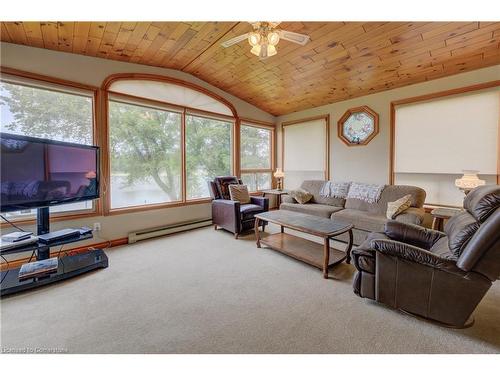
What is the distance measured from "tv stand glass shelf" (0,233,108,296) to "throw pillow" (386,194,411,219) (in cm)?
372

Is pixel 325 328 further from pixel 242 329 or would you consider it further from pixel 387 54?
pixel 387 54

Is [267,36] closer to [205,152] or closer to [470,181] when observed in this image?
[205,152]

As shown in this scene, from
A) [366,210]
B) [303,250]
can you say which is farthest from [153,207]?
[366,210]

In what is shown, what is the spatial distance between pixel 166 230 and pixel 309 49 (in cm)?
354

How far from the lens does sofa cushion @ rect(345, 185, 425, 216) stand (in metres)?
3.26

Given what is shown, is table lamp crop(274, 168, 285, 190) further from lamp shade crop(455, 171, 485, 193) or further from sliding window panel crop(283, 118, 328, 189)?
lamp shade crop(455, 171, 485, 193)

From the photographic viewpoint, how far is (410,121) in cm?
366

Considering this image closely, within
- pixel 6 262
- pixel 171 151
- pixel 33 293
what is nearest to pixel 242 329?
pixel 33 293

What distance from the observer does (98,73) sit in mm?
3152

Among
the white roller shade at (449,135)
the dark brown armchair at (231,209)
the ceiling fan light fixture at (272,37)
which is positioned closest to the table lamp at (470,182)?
the white roller shade at (449,135)

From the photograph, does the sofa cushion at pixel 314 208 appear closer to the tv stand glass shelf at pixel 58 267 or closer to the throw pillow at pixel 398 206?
the throw pillow at pixel 398 206

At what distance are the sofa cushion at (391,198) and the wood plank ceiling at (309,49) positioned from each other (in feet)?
5.66

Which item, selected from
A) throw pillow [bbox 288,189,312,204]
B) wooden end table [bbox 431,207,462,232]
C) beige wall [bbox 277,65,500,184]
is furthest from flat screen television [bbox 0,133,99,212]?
wooden end table [bbox 431,207,462,232]

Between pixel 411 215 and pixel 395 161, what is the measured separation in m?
1.31
